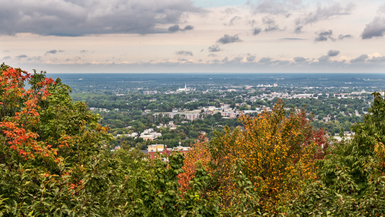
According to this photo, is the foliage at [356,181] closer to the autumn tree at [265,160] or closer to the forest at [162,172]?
the forest at [162,172]

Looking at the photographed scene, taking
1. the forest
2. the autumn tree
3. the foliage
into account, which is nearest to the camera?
the forest

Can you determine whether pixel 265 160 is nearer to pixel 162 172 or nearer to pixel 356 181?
pixel 356 181

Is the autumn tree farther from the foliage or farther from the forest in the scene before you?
the foliage

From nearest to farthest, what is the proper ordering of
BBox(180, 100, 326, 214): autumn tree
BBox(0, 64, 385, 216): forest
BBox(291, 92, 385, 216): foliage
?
BBox(0, 64, 385, 216): forest < BBox(291, 92, 385, 216): foliage < BBox(180, 100, 326, 214): autumn tree

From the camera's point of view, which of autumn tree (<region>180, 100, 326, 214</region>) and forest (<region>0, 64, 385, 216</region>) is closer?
forest (<region>0, 64, 385, 216</region>)

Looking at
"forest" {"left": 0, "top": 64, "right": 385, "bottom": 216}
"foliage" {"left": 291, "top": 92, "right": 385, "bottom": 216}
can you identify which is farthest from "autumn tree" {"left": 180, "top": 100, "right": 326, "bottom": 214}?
"foliage" {"left": 291, "top": 92, "right": 385, "bottom": 216}

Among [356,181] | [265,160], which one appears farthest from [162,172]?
[265,160]

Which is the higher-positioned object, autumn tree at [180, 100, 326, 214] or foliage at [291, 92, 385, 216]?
foliage at [291, 92, 385, 216]

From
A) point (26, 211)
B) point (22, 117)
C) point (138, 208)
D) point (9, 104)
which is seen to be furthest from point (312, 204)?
point (9, 104)
